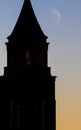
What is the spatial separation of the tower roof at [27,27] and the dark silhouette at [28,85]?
0.72 ft

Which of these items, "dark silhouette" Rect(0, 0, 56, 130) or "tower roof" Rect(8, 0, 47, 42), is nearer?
"dark silhouette" Rect(0, 0, 56, 130)

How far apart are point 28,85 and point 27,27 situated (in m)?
5.33

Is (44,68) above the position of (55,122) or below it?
above

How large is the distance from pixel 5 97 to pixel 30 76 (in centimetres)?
283

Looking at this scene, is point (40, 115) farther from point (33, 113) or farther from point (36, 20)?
point (36, 20)

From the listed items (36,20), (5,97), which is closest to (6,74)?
(5,97)

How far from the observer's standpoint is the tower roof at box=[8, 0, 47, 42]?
193 ft

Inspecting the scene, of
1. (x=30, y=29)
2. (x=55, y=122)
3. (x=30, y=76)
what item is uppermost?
(x=30, y=29)

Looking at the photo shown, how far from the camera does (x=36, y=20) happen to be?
60.4 m

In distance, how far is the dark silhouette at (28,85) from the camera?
57.8 meters

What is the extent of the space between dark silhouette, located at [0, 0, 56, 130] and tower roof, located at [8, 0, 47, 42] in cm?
22

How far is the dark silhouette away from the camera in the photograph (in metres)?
57.8

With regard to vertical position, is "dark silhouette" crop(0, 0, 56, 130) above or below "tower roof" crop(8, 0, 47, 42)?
below

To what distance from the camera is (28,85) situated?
191 ft
